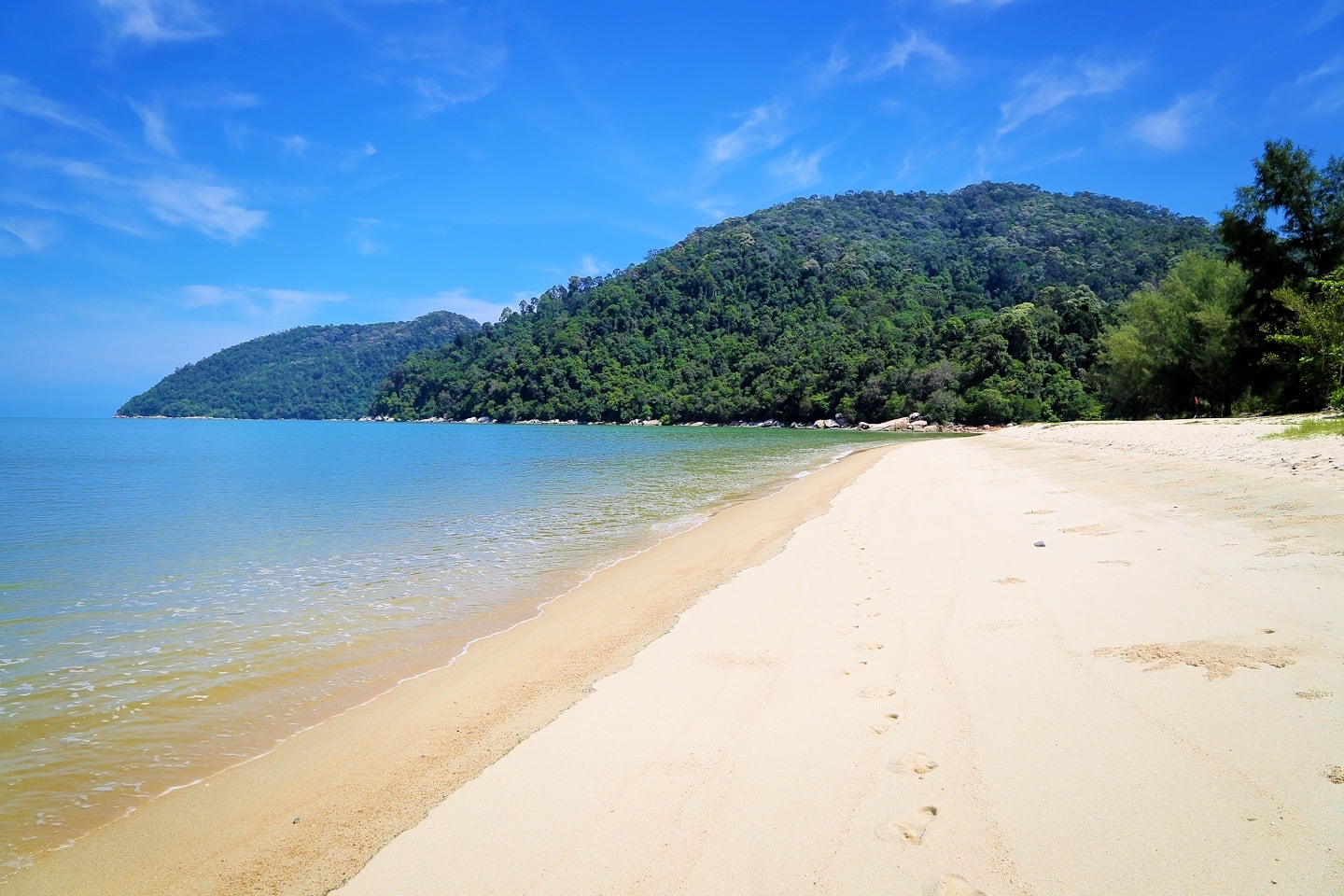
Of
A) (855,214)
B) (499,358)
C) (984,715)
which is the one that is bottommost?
(984,715)

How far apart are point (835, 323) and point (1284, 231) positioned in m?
93.1

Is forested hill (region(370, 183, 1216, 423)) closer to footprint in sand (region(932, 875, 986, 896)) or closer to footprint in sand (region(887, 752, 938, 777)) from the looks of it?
footprint in sand (region(887, 752, 938, 777))

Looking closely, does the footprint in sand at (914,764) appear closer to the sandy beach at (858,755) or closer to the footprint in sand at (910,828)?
the sandy beach at (858,755)

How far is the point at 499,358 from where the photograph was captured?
142625 mm

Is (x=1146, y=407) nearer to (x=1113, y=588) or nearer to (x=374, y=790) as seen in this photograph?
(x=1113, y=588)

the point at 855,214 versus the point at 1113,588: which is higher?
the point at 855,214

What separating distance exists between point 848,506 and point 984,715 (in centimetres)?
993

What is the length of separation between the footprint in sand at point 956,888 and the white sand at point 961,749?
0.05 ft

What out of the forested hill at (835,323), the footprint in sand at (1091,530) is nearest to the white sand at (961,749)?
the footprint in sand at (1091,530)

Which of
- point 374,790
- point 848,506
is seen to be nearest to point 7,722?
point 374,790

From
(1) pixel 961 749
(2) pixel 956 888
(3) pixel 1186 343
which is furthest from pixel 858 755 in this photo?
(3) pixel 1186 343

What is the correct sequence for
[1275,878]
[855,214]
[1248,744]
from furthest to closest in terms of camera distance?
[855,214] → [1248,744] → [1275,878]

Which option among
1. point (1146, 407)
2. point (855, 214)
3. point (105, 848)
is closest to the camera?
point (105, 848)

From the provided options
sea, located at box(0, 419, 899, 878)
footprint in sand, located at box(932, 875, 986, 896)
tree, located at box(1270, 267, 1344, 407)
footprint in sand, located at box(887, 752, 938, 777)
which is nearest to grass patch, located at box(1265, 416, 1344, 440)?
tree, located at box(1270, 267, 1344, 407)
